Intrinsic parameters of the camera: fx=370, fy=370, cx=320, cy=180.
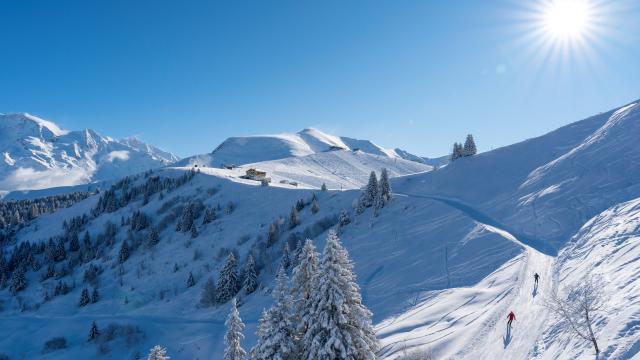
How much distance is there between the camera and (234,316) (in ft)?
68.7

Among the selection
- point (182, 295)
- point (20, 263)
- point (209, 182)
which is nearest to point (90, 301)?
point (182, 295)

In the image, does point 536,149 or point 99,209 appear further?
point 99,209

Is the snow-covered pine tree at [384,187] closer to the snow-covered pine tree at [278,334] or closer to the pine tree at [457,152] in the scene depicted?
the pine tree at [457,152]

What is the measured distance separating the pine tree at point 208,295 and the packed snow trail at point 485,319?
30.3 metres

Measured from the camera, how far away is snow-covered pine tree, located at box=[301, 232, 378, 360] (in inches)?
709

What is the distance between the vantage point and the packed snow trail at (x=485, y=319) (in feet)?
70.2

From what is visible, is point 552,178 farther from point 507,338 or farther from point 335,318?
point 335,318

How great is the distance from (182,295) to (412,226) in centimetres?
3679

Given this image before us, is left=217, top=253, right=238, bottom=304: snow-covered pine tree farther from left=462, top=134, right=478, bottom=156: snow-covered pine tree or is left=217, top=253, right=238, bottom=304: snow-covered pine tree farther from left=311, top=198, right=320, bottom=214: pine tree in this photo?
left=462, top=134, right=478, bottom=156: snow-covered pine tree

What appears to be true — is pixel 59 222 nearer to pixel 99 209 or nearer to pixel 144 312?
pixel 99 209

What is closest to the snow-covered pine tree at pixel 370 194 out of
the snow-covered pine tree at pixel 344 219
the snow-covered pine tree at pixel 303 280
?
the snow-covered pine tree at pixel 344 219

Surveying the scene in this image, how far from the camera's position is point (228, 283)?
169 ft

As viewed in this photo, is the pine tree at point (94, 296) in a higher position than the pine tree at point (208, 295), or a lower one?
lower

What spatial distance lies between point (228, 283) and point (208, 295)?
13.5ft
